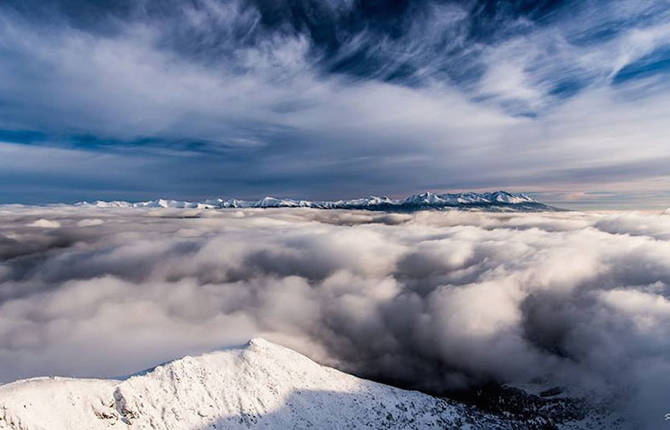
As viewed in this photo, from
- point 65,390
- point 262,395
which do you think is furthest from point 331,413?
point 65,390

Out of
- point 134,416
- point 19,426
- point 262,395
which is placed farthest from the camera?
point 262,395

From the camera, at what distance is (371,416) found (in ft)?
547

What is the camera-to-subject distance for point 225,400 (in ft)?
483

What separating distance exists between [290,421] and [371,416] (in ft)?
139

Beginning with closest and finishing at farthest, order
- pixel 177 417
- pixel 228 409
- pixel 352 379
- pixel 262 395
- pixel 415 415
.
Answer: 1. pixel 177 417
2. pixel 228 409
3. pixel 262 395
4. pixel 415 415
5. pixel 352 379

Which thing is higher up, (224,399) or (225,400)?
(224,399)

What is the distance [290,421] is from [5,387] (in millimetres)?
102174

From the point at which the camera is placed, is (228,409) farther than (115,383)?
Yes

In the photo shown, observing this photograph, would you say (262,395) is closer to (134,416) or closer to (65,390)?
(134,416)

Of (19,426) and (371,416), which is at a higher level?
(19,426)

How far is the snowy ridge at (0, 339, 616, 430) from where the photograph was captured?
10850 cm

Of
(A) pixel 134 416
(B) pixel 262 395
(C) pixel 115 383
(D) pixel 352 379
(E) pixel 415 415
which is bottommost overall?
(E) pixel 415 415

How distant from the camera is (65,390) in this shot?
372 feet

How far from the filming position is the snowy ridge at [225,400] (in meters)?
108
